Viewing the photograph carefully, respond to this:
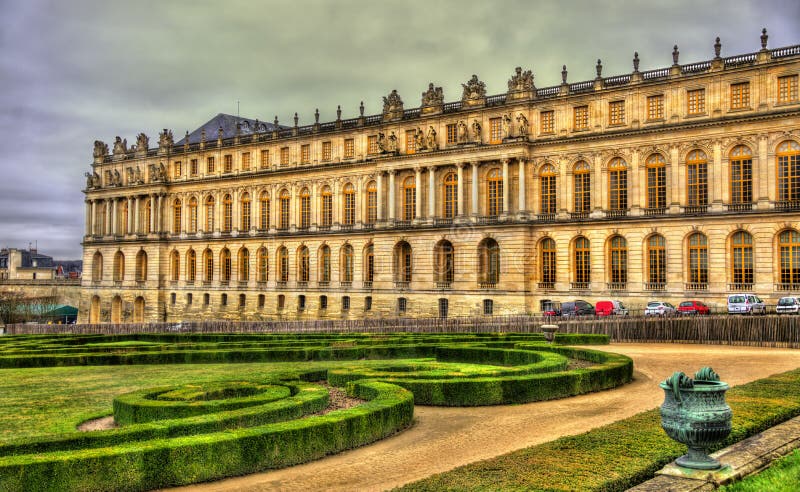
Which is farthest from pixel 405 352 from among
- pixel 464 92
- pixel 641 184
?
pixel 464 92

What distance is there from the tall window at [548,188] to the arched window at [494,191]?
3.61m

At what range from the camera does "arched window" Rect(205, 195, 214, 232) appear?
85.8 m

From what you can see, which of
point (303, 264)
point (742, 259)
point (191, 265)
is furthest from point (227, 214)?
point (742, 259)

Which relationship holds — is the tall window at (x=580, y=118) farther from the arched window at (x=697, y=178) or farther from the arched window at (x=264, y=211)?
the arched window at (x=264, y=211)

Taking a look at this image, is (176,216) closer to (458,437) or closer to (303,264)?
(303,264)

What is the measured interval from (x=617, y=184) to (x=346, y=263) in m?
28.5

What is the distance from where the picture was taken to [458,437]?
16.8 meters

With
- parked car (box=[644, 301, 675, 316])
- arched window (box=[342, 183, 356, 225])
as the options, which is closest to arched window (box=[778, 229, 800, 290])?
parked car (box=[644, 301, 675, 316])

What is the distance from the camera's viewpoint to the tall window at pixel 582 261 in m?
59.0

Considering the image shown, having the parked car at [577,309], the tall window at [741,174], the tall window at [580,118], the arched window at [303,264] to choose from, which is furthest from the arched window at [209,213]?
the tall window at [741,174]

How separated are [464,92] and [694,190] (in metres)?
22.0

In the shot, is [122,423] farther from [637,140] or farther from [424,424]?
[637,140]

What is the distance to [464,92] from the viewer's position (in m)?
66.1

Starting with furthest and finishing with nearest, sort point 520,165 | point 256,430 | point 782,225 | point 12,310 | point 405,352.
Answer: point 12,310, point 520,165, point 782,225, point 405,352, point 256,430
